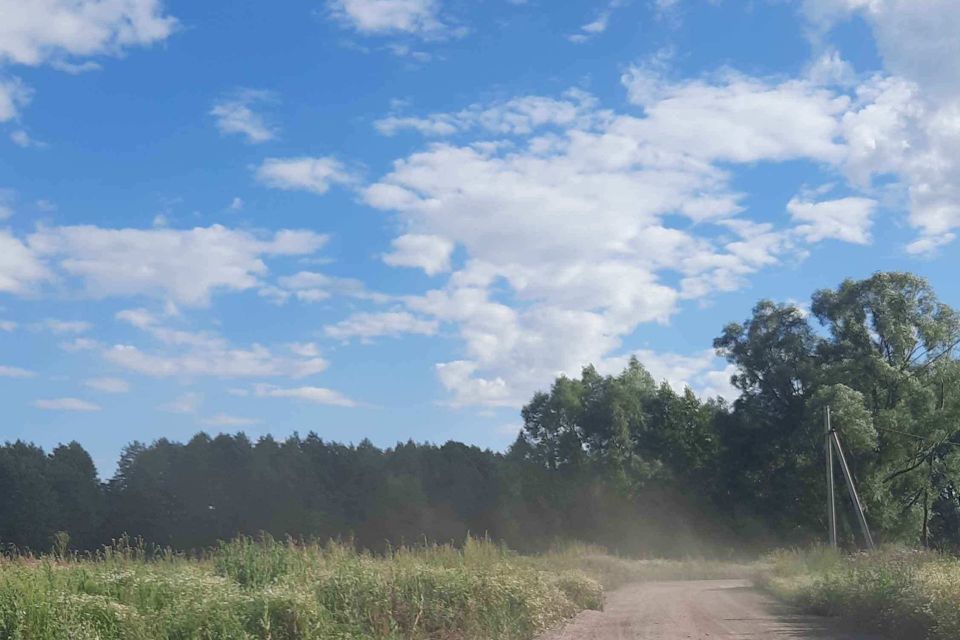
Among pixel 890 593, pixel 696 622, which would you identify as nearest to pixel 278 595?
pixel 696 622

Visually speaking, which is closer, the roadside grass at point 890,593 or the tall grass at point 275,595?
the tall grass at point 275,595

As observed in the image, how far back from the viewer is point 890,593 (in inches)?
753

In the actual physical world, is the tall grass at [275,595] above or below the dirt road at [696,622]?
above

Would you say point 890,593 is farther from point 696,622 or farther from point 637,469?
point 637,469


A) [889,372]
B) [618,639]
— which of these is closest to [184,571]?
[618,639]

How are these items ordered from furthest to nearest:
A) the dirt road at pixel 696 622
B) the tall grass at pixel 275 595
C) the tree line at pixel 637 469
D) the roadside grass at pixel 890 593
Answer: the tree line at pixel 637 469 → the dirt road at pixel 696 622 → the roadside grass at pixel 890 593 → the tall grass at pixel 275 595

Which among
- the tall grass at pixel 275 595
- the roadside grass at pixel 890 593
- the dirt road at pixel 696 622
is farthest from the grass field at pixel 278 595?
the roadside grass at pixel 890 593

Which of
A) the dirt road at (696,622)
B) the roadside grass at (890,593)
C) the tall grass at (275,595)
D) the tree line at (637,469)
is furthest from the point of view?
the tree line at (637,469)

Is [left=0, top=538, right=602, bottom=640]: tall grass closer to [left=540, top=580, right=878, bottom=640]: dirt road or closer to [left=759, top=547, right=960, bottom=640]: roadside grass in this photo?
[left=540, top=580, right=878, bottom=640]: dirt road

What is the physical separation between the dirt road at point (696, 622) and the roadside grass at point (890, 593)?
0.67 meters

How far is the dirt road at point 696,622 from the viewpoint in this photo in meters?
16.5

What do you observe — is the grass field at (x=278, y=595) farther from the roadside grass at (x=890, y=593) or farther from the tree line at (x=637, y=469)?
the tree line at (x=637, y=469)

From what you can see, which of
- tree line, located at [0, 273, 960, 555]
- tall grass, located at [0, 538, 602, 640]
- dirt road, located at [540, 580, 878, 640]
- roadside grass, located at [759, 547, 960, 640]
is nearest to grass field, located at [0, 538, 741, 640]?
tall grass, located at [0, 538, 602, 640]

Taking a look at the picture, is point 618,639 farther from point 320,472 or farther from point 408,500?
point 320,472
